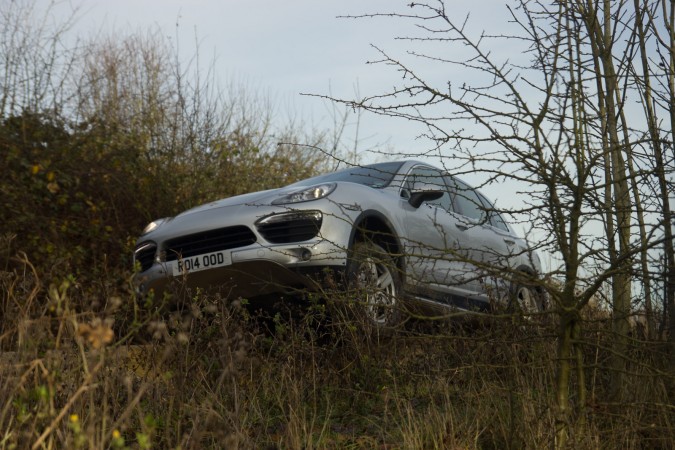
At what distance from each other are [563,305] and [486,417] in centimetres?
74

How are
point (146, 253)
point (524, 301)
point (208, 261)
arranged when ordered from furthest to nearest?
point (146, 253) → point (208, 261) → point (524, 301)

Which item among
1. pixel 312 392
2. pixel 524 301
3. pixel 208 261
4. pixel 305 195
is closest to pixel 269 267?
pixel 208 261

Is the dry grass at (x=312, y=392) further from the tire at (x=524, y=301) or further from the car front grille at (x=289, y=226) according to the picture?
the car front grille at (x=289, y=226)

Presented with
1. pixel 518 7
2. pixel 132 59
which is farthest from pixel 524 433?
pixel 132 59

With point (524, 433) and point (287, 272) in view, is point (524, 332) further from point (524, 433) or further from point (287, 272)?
point (287, 272)

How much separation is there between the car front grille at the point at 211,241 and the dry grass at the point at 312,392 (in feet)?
3.67

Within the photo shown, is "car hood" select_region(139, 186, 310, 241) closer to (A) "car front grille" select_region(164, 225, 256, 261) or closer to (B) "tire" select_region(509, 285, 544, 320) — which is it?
(A) "car front grille" select_region(164, 225, 256, 261)

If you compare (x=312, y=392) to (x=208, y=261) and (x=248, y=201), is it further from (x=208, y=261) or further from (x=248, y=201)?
(x=248, y=201)

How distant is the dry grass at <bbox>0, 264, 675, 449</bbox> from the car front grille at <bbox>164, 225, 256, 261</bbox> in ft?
3.67

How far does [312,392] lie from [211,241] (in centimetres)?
209

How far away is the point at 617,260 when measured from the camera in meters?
3.34

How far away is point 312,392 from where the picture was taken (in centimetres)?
A: 447

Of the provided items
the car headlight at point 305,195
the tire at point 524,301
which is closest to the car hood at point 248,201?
the car headlight at point 305,195

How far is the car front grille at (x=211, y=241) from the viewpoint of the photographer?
6.08m
